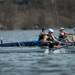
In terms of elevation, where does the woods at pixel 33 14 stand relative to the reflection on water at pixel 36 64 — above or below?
above

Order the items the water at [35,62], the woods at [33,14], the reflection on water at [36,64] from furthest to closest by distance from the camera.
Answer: the woods at [33,14], the water at [35,62], the reflection on water at [36,64]

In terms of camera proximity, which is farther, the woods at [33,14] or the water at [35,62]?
the woods at [33,14]

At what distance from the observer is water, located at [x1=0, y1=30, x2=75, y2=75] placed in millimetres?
27125

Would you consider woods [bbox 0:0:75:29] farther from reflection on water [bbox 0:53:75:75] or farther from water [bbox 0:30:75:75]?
reflection on water [bbox 0:53:75:75]

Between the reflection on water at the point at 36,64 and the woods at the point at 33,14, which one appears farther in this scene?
the woods at the point at 33,14

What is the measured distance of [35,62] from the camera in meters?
31.1

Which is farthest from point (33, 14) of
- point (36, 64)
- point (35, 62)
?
point (36, 64)

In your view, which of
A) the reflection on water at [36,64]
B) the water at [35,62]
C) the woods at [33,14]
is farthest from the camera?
the woods at [33,14]

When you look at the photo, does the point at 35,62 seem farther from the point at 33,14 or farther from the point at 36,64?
the point at 33,14

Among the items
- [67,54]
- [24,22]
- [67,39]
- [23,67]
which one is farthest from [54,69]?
[24,22]

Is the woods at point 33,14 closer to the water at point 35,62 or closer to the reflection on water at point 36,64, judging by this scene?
the water at point 35,62

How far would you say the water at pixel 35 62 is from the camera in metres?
27.1

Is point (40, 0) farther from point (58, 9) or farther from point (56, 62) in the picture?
point (56, 62)

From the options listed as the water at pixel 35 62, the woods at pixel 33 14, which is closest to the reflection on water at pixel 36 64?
the water at pixel 35 62
